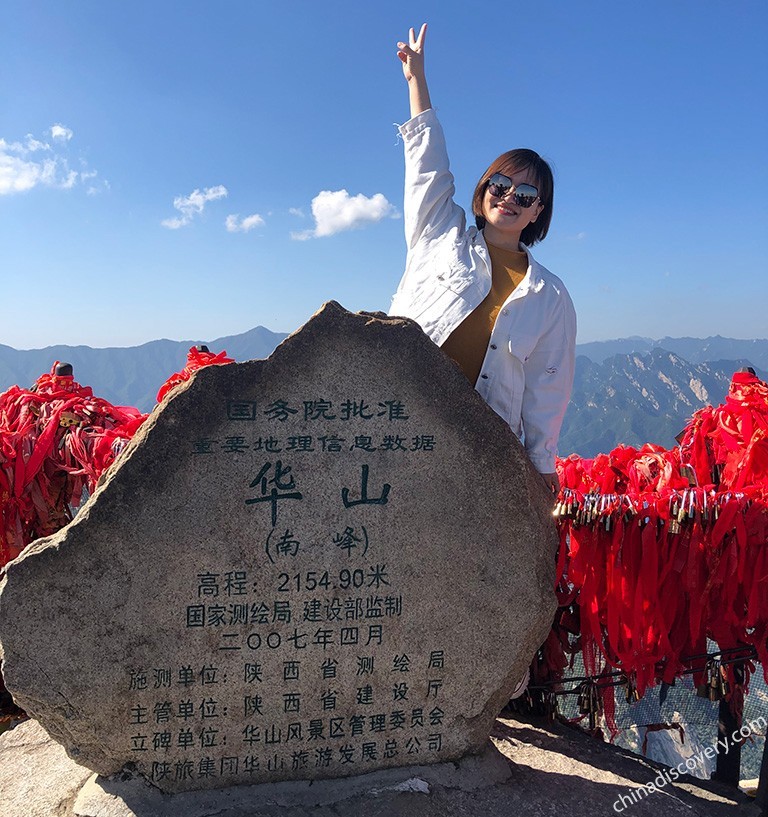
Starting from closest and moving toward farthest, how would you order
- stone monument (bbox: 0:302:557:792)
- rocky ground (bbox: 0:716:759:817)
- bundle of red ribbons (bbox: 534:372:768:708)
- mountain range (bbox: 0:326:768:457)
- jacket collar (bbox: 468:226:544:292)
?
1. stone monument (bbox: 0:302:557:792)
2. rocky ground (bbox: 0:716:759:817)
3. jacket collar (bbox: 468:226:544:292)
4. bundle of red ribbons (bbox: 534:372:768:708)
5. mountain range (bbox: 0:326:768:457)

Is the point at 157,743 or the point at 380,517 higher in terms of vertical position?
the point at 380,517

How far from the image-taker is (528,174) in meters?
2.70

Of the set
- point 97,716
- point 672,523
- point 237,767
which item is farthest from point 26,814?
point 672,523

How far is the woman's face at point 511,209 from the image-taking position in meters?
2.71

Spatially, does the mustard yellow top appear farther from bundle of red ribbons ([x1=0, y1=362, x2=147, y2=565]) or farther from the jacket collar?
bundle of red ribbons ([x1=0, y1=362, x2=147, y2=565])

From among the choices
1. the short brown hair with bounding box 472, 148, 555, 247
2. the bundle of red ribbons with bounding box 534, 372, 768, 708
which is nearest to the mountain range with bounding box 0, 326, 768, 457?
the bundle of red ribbons with bounding box 534, 372, 768, 708

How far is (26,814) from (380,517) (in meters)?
1.74

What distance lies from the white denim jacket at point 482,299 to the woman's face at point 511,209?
104 millimetres

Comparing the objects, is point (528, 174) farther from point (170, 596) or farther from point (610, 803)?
point (610, 803)

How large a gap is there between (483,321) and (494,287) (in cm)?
16

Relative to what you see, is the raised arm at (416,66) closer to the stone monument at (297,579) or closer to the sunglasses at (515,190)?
the sunglasses at (515,190)

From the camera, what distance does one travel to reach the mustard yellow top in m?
2.72

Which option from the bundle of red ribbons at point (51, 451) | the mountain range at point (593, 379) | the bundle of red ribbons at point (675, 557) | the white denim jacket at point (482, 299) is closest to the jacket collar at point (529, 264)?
the white denim jacket at point (482, 299)

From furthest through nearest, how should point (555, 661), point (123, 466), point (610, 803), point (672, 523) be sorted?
point (555, 661), point (672, 523), point (610, 803), point (123, 466)
